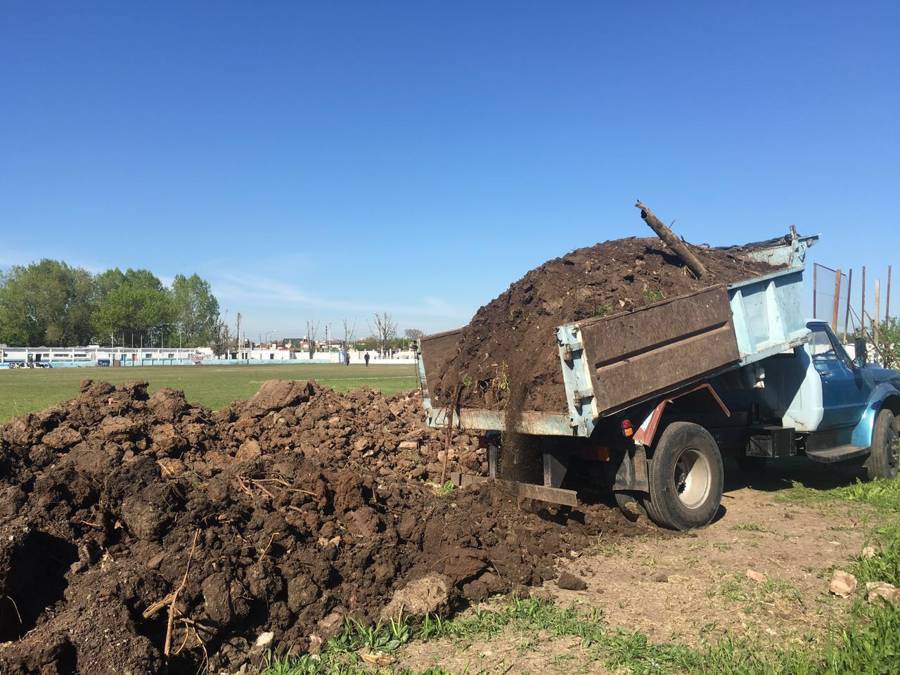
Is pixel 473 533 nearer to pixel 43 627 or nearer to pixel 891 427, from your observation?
pixel 43 627

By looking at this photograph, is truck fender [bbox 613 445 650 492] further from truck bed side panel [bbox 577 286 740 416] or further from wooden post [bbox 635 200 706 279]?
wooden post [bbox 635 200 706 279]

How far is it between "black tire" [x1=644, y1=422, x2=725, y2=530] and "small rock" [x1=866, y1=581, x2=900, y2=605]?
6.04 ft

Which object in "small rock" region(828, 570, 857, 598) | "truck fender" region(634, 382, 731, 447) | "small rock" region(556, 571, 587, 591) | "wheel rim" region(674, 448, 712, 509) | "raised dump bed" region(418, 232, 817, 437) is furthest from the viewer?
"wheel rim" region(674, 448, 712, 509)

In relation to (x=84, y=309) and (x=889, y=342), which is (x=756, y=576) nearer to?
(x=889, y=342)

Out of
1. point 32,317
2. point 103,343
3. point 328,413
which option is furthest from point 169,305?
point 328,413

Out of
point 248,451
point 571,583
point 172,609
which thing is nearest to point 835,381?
point 571,583

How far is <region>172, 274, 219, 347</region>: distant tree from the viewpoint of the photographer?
12556 cm

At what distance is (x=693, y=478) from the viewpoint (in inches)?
273

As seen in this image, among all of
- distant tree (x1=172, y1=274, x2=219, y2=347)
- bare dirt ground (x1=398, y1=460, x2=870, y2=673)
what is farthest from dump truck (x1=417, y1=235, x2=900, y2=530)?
distant tree (x1=172, y1=274, x2=219, y2=347)

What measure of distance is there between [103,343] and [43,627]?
388 ft

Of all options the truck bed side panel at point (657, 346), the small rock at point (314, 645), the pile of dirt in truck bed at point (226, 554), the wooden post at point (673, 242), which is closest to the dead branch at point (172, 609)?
the pile of dirt in truck bed at point (226, 554)

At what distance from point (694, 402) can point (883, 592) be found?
2813 millimetres

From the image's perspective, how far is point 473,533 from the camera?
5660mm

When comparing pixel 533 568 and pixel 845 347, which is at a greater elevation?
pixel 845 347
